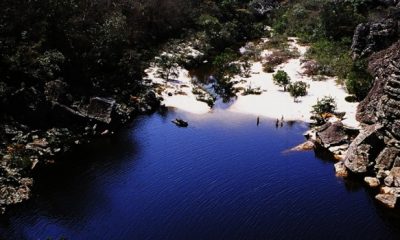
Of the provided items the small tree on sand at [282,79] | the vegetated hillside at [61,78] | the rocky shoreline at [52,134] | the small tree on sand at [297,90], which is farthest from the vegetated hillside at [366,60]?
the vegetated hillside at [61,78]

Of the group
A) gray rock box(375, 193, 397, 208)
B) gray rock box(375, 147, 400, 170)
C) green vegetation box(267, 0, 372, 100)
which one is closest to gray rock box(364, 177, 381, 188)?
gray rock box(375, 147, 400, 170)

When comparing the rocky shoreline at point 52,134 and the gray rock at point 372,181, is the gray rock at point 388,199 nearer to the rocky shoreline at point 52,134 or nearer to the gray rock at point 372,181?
the gray rock at point 372,181

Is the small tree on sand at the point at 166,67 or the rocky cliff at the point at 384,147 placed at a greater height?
the small tree on sand at the point at 166,67

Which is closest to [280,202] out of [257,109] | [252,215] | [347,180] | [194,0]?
[252,215]

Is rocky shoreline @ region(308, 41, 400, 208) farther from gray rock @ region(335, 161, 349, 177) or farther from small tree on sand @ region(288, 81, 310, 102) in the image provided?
small tree on sand @ region(288, 81, 310, 102)

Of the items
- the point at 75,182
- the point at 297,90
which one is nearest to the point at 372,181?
the point at 297,90

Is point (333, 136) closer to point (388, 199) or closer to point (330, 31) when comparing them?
point (388, 199)

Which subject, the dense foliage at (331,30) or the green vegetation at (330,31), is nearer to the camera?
the green vegetation at (330,31)
